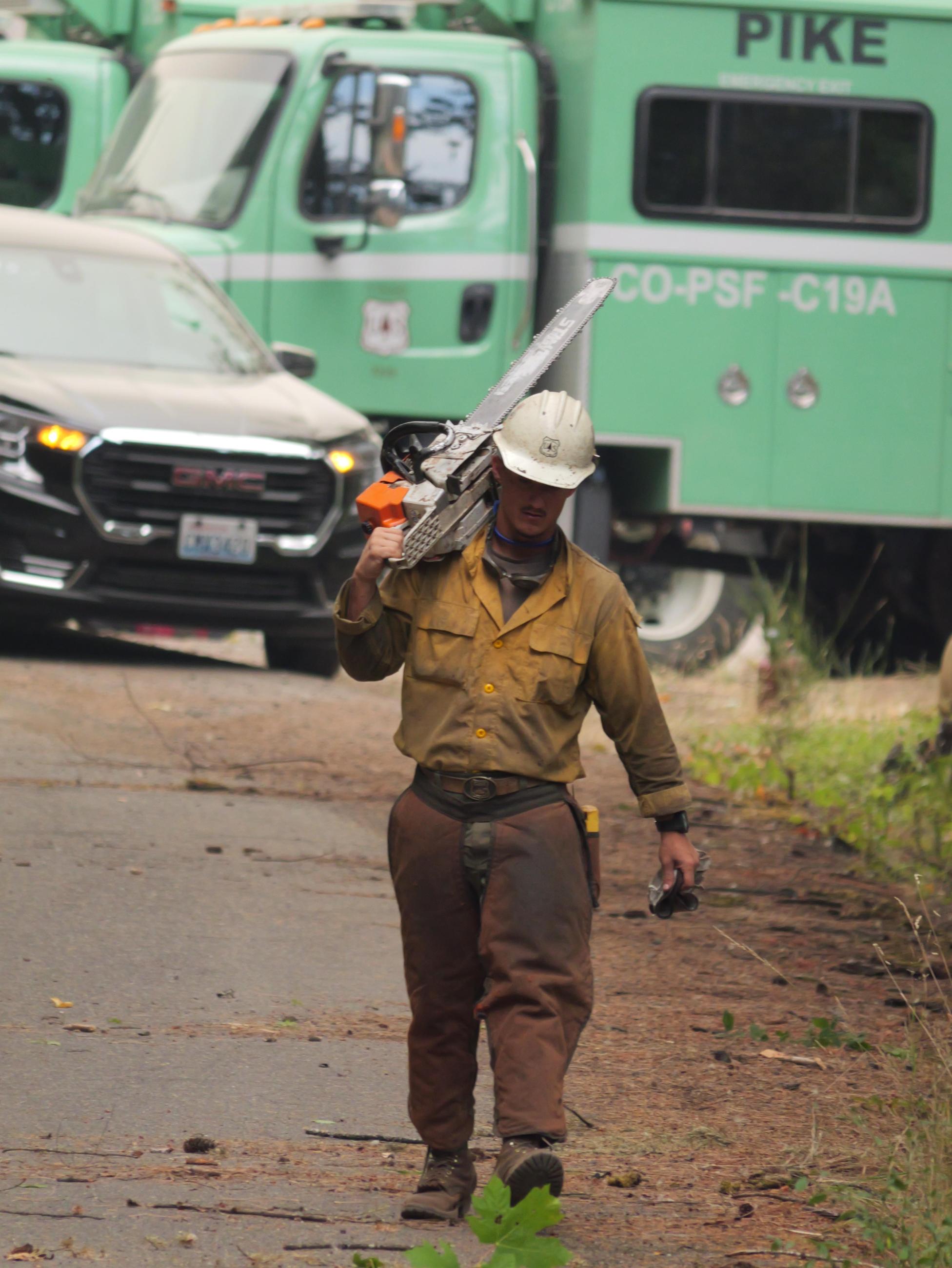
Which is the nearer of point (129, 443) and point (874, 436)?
point (129, 443)

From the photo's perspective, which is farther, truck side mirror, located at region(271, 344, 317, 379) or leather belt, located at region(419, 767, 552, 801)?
truck side mirror, located at region(271, 344, 317, 379)

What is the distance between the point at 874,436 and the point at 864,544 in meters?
1.06

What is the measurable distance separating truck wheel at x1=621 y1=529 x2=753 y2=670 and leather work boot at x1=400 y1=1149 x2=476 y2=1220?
947cm

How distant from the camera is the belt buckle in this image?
4.25 meters

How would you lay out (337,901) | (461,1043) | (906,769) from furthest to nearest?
(906,769) → (337,901) → (461,1043)

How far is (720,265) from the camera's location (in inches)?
506

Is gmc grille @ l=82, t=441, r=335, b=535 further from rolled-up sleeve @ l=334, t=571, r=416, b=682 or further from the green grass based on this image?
rolled-up sleeve @ l=334, t=571, r=416, b=682

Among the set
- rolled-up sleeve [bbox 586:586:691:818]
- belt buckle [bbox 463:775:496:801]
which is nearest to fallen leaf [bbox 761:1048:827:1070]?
rolled-up sleeve [bbox 586:586:691:818]

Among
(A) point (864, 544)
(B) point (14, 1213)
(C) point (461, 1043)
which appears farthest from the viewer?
(A) point (864, 544)

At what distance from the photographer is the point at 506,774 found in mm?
4262

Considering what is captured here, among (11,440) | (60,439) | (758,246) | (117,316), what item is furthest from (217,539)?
(758,246)

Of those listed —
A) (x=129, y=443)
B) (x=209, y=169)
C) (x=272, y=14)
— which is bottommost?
(x=129, y=443)

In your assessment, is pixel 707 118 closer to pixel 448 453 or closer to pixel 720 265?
pixel 720 265

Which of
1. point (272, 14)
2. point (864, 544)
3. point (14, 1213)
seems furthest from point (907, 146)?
point (14, 1213)
